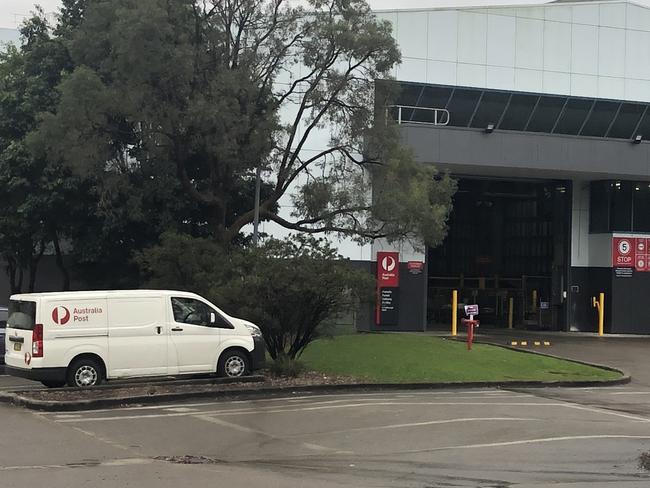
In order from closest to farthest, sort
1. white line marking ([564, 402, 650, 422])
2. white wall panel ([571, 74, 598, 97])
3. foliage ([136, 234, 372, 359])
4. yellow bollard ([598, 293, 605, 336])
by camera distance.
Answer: white line marking ([564, 402, 650, 422])
foliage ([136, 234, 372, 359])
white wall panel ([571, 74, 598, 97])
yellow bollard ([598, 293, 605, 336])

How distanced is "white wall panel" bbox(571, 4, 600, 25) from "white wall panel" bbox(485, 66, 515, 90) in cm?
405

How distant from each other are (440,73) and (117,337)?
21750 mm

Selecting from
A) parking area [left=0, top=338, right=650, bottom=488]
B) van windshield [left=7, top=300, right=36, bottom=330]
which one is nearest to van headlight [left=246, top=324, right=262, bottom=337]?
parking area [left=0, top=338, right=650, bottom=488]

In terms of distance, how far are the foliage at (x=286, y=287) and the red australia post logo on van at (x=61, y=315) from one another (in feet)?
11.3

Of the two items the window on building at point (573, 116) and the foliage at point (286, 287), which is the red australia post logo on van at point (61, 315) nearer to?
the foliage at point (286, 287)

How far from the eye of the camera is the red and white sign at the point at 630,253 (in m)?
35.6

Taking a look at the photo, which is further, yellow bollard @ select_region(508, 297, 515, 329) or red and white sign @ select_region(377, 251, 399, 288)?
yellow bollard @ select_region(508, 297, 515, 329)

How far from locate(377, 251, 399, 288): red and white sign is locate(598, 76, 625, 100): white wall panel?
1208 centimetres

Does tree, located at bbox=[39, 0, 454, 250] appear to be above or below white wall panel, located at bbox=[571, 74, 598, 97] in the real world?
below

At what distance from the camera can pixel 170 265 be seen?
64.3ft

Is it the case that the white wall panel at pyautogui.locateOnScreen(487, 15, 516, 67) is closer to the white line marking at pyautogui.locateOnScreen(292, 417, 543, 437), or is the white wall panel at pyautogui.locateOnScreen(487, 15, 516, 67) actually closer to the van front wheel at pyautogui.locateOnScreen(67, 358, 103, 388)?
the white line marking at pyautogui.locateOnScreen(292, 417, 543, 437)

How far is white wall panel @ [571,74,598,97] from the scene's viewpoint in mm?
34625

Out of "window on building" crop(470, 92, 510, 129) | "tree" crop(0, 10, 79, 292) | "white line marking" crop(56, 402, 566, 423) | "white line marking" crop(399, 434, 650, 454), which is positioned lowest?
"white line marking" crop(56, 402, 566, 423)

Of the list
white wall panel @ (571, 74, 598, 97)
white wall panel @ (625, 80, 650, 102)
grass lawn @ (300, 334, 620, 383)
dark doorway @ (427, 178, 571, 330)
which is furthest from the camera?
dark doorway @ (427, 178, 571, 330)
